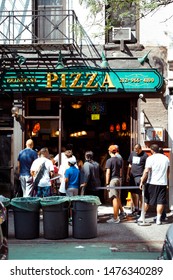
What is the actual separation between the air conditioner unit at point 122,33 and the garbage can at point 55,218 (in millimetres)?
5986

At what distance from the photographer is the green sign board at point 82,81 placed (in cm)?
1350

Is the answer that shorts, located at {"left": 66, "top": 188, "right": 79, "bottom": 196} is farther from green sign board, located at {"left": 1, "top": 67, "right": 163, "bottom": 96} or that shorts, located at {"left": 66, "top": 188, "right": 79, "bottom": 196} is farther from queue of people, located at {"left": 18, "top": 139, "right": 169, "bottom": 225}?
green sign board, located at {"left": 1, "top": 67, "right": 163, "bottom": 96}

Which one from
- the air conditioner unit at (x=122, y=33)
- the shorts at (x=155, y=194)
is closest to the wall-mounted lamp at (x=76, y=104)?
the air conditioner unit at (x=122, y=33)

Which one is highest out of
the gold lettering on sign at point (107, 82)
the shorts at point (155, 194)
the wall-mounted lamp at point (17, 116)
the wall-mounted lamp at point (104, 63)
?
the wall-mounted lamp at point (104, 63)

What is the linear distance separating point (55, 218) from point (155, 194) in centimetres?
289

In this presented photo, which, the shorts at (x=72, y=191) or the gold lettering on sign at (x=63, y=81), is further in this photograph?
the gold lettering on sign at (x=63, y=81)

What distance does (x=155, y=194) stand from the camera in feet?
37.2

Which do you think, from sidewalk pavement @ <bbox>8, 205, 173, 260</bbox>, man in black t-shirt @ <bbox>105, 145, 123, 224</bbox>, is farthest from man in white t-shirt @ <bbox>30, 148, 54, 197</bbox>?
man in black t-shirt @ <bbox>105, 145, 123, 224</bbox>

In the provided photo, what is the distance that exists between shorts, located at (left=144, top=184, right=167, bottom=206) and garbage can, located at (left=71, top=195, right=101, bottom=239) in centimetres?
210

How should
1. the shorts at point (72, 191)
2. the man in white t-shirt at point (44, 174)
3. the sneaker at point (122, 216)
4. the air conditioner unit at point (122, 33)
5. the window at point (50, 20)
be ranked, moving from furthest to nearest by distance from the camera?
1. the window at point (50, 20)
2. the air conditioner unit at point (122, 33)
3. the sneaker at point (122, 216)
4. the man in white t-shirt at point (44, 174)
5. the shorts at point (72, 191)

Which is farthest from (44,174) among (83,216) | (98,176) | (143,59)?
(143,59)

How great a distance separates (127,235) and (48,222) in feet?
5.84

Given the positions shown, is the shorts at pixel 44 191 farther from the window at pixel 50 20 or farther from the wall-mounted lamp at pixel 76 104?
the window at pixel 50 20

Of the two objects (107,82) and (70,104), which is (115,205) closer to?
(107,82)
